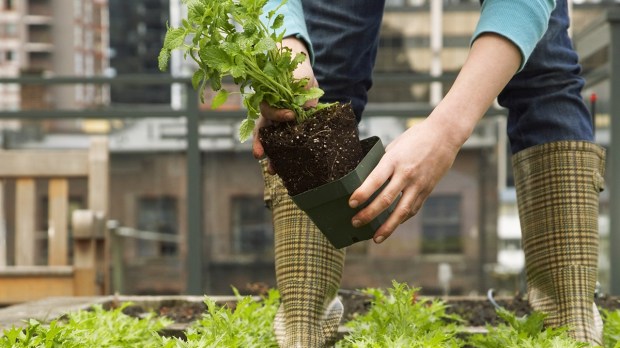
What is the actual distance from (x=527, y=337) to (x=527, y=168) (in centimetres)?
30

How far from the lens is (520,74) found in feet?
4.81

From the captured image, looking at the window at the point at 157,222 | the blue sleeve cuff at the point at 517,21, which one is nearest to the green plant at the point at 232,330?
the blue sleeve cuff at the point at 517,21

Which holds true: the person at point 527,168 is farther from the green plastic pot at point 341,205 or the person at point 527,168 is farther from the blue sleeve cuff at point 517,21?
the green plastic pot at point 341,205

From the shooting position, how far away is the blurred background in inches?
118

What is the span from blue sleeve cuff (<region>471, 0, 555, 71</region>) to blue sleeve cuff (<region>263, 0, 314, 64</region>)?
0.25 m

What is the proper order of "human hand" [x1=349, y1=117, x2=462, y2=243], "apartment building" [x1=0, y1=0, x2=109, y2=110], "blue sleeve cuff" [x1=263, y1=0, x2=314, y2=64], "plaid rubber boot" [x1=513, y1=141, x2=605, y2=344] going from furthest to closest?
"apartment building" [x1=0, y1=0, x2=109, y2=110] → "plaid rubber boot" [x1=513, y1=141, x2=605, y2=344] → "blue sleeve cuff" [x1=263, y1=0, x2=314, y2=64] → "human hand" [x1=349, y1=117, x2=462, y2=243]

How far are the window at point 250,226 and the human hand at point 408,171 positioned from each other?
12858 mm

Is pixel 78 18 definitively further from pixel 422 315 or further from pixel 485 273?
pixel 422 315

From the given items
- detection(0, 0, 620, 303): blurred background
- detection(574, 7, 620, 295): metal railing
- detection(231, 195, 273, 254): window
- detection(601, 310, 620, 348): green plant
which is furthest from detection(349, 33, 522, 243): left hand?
detection(231, 195, 273, 254): window

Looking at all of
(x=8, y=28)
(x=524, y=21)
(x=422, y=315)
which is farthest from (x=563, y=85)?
(x=8, y=28)

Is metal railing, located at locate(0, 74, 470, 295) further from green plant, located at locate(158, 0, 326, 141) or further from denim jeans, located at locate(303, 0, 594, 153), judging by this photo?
green plant, located at locate(158, 0, 326, 141)

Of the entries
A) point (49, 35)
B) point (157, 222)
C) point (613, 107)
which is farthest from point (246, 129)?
point (49, 35)

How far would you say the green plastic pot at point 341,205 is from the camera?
42.0 inches

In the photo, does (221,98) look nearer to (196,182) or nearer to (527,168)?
(527,168)
